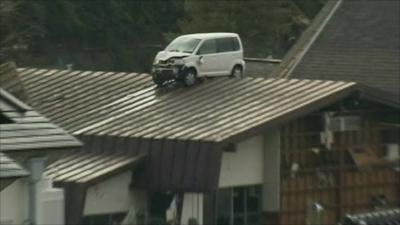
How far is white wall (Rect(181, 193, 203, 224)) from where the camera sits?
2655cm

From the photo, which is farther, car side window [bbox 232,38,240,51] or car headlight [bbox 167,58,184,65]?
car side window [bbox 232,38,240,51]

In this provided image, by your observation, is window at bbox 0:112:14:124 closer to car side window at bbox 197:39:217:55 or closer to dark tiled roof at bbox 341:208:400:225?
dark tiled roof at bbox 341:208:400:225

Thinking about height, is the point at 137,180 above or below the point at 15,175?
below

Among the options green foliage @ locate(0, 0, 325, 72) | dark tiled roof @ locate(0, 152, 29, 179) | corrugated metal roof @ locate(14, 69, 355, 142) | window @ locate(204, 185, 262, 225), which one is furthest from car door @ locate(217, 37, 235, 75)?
green foliage @ locate(0, 0, 325, 72)

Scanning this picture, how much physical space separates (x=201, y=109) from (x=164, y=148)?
6.40 ft

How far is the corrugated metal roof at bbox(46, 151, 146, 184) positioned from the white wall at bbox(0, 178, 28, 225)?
15.3 feet

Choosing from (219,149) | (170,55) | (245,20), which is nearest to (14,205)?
(219,149)

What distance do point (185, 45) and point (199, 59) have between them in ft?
2.60

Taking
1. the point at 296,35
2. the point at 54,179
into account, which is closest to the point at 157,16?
the point at 296,35

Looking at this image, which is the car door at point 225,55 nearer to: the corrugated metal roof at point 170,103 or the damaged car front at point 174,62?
the damaged car front at point 174,62

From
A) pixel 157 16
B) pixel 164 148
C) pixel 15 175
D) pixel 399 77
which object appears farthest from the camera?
pixel 157 16

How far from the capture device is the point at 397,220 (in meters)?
10.9

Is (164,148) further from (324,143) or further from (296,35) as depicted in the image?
(296,35)

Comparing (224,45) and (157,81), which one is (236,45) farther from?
(157,81)
